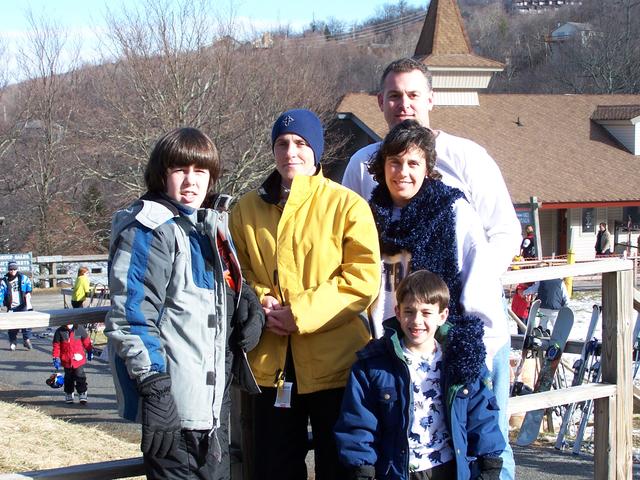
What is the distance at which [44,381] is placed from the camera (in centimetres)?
1277

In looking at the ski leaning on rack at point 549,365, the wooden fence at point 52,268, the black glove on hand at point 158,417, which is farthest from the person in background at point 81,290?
the black glove on hand at point 158,417

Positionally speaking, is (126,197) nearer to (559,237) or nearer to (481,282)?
(559,237)

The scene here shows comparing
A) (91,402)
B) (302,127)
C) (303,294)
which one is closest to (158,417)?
(303,294)

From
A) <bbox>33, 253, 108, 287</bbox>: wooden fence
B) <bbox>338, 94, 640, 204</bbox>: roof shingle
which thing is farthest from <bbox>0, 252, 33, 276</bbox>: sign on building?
<bbox>338, 94, 640, 204</bbox>: roof shingle

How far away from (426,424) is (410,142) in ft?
3.44

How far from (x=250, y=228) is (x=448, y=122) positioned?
26251mm

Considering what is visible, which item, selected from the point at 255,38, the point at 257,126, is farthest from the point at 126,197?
the point at 255,38

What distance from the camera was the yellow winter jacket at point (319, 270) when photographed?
9.96 feet

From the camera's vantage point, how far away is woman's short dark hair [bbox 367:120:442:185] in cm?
313

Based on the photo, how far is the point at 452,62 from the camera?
31031mm

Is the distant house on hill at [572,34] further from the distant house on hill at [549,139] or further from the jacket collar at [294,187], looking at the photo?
the jacket collar at [294,187]

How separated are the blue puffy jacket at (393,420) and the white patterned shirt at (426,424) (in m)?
0.05

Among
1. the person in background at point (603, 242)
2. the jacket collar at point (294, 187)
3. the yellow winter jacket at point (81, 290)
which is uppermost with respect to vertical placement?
the person in background at point (603, 242)

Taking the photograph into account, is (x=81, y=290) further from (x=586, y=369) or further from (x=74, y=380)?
(x=586, y=369)
